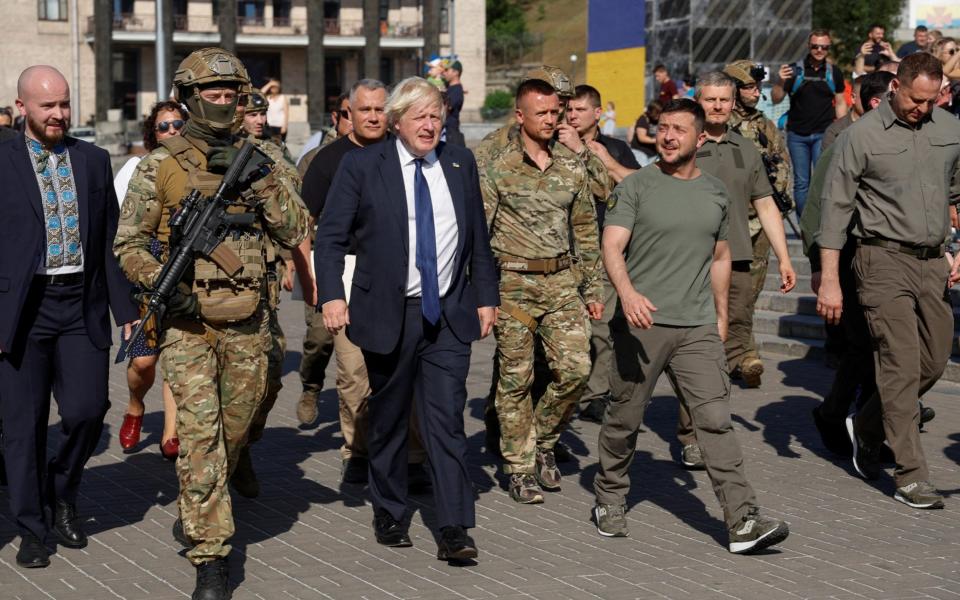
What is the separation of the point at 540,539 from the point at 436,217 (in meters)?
1.58

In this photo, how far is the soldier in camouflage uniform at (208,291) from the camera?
19.8 feet

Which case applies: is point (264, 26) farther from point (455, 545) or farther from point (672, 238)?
point (455, 545)

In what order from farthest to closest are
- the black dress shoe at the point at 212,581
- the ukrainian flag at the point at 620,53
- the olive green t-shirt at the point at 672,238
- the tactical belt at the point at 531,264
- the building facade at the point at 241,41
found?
the building facade at the point at 241,41
the ukrainian flag at the point at 620,53
the tactical belt at the point at 531,264
the olive green t-shirt at the point at 672,238
the black dress shoe at the point at 212,581

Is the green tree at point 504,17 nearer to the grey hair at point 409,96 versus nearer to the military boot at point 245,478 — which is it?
the military boot at point 245,478

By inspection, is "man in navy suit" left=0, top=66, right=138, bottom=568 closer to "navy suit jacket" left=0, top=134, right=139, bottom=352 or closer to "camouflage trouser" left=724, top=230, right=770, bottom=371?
"navy suit jacket" left=0, top=134, right=139, bottom=352

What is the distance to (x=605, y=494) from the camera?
7.05 meters

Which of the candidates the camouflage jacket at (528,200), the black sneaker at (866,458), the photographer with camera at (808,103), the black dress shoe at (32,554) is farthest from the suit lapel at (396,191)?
the photographer with camera at (808,103)

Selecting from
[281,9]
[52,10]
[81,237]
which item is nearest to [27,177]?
[81,237]

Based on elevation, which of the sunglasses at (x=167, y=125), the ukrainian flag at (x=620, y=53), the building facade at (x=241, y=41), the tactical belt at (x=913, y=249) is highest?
the building facade at (x=241, y=41)

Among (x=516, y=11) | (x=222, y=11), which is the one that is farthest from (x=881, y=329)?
(x=516, y=11)

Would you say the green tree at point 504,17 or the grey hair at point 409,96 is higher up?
the green tree at point 504,17

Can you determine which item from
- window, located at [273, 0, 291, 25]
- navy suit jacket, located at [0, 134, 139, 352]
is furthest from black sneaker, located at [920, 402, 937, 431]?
window, located at [273, 0, 291, 25]

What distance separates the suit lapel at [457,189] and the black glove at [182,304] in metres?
1.29

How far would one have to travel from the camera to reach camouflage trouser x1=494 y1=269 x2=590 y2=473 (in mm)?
7793
